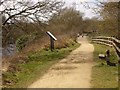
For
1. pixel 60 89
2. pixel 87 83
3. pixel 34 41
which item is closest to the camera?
pixel 60 89

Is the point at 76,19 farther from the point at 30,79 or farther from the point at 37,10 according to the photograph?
the point at 30,79

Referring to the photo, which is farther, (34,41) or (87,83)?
(34,41)

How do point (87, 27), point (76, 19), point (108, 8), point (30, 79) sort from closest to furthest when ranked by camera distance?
point (30, 79) → point (108, 8) → point (76, 19) → point (87, 27)

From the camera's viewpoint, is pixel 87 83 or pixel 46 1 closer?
pixel 87 83

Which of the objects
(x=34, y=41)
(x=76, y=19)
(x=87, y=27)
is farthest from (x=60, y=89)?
(x=87, y=27)

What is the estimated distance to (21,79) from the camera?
10.3 m

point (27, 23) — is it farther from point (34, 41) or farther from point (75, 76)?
point (34, 41)

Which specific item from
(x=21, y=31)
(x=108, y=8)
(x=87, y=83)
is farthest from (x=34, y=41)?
(x=87, y=83)

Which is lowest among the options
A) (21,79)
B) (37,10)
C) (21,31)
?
(21,79)

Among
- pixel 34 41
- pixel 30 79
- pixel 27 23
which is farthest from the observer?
pixel 34 41

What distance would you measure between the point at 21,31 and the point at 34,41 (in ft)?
31.3

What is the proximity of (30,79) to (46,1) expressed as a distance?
368 inches

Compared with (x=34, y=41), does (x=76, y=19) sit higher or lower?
higher

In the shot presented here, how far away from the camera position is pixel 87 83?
888 centimetres
